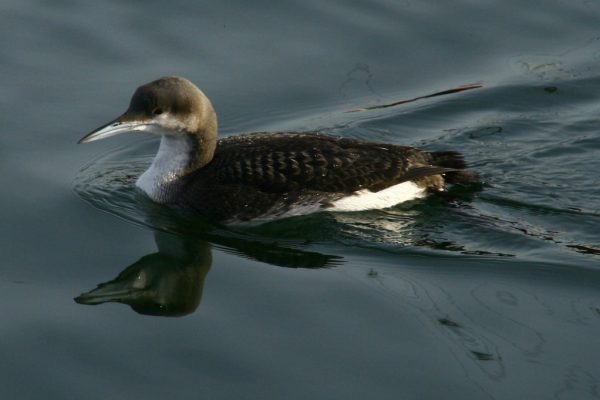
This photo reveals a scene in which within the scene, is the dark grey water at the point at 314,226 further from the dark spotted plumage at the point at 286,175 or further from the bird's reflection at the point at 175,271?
the dark spotted plumage at the point at 286,175

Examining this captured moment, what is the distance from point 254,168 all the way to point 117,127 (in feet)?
3.43

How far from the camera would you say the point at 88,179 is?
30.7 ft

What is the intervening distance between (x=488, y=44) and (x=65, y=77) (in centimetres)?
404

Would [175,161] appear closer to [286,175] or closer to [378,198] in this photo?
[286,175]

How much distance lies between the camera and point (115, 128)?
8.61 m

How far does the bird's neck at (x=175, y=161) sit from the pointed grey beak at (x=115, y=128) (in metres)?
0.39

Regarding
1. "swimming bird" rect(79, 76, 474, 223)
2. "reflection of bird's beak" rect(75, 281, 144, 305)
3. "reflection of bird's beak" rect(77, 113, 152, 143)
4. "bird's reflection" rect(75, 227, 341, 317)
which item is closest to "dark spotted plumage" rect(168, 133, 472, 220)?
"swimming bird" rect(79, 76, 474, 223)

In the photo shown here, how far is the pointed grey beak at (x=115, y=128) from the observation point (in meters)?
8.53

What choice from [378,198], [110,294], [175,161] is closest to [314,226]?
[378,198]

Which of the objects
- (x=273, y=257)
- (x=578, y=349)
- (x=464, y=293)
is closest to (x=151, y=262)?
(x=273, y=257)

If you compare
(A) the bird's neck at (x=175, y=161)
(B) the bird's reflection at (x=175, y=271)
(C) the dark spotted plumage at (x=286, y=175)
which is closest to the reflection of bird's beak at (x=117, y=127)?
(A) the bird's neck at (x=175, y=161)

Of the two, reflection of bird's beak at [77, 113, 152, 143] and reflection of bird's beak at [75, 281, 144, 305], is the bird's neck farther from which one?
reflection of bird's beak at [75, 281, 144, 305]

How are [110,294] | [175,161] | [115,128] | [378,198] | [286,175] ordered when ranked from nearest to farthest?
[110,294]
[115,128]
[286,175]
[378,198]
[175,161]

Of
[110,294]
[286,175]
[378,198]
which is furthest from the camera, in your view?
[378,198]
